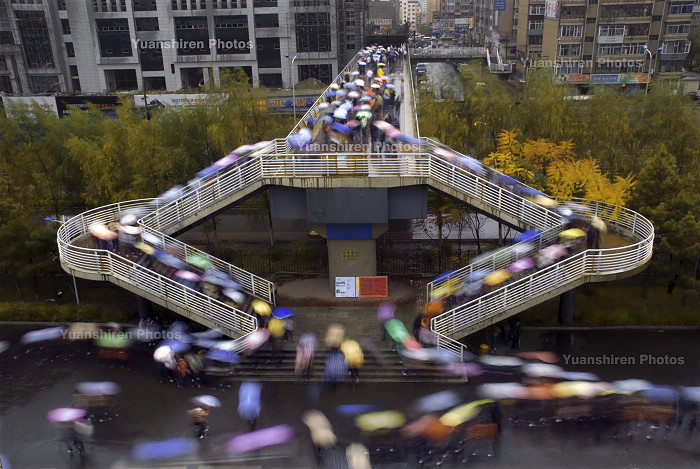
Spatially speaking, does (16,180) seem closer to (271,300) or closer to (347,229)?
(271,300)

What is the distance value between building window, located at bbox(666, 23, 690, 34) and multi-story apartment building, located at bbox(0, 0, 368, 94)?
36956mm

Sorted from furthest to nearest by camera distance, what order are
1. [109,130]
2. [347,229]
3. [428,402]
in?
1. [109,130]
2. [347,229]
3. [428,402]

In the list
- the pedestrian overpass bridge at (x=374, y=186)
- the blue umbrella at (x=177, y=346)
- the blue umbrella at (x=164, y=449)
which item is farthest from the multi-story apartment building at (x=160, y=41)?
the blue umbrella at (x=164, y=449)

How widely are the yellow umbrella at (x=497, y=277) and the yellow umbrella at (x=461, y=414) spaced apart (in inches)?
150

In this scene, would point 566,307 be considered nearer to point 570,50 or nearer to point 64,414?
point 64,414

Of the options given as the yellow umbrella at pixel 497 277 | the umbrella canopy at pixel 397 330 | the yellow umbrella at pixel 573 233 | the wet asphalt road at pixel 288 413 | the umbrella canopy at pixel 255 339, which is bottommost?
the wet asphalt road at pixel 288 413

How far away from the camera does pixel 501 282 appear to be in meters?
17.8

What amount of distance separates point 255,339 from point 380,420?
4528 millimetres

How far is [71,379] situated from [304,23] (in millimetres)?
56068

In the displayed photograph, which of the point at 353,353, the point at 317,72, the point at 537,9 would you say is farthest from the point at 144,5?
the point at 353,353

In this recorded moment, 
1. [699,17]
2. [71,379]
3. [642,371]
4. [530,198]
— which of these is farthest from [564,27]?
[71,379]

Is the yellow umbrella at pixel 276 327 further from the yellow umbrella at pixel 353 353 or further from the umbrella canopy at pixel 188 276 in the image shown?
the umbrella canopy at pixel 188 276

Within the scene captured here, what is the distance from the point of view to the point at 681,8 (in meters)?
60.8

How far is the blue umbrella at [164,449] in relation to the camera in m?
14.1
